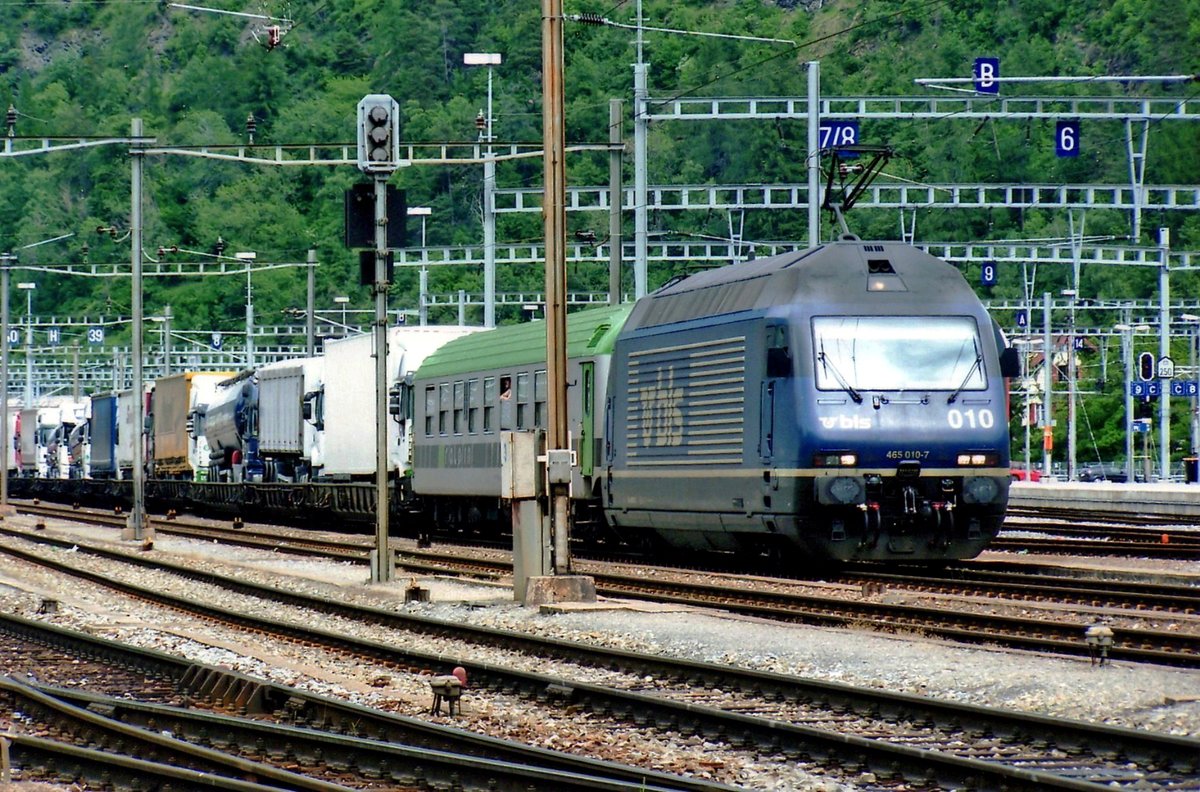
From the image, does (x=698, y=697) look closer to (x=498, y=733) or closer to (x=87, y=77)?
(x=498, y=733)

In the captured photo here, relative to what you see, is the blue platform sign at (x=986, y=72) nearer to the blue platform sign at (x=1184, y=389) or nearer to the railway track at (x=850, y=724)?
the blue platform sign at (x=1184, y=389)

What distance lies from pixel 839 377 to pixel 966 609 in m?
2.91

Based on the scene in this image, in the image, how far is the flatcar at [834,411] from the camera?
806 inches

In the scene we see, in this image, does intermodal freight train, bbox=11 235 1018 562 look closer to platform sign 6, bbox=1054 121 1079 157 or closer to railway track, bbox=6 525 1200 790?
railway track, bbox=6 525 1200 790

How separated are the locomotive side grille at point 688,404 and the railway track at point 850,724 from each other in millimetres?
6228

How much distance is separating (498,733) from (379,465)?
41.4ft

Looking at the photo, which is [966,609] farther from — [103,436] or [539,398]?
[103,436]

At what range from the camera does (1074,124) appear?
137 ft

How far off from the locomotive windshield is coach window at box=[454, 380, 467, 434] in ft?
40.3

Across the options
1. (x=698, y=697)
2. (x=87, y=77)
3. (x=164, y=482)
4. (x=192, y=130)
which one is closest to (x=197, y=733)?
(x=698, y=697)

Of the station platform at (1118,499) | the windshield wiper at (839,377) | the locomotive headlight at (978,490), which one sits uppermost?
the windshield wiper at (839,377)

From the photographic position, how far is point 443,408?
33.6 metres

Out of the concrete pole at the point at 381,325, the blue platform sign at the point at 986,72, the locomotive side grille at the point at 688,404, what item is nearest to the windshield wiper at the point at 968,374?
the locomotive side grille at the point at 688,404

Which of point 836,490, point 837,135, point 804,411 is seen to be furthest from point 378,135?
point 837,135
